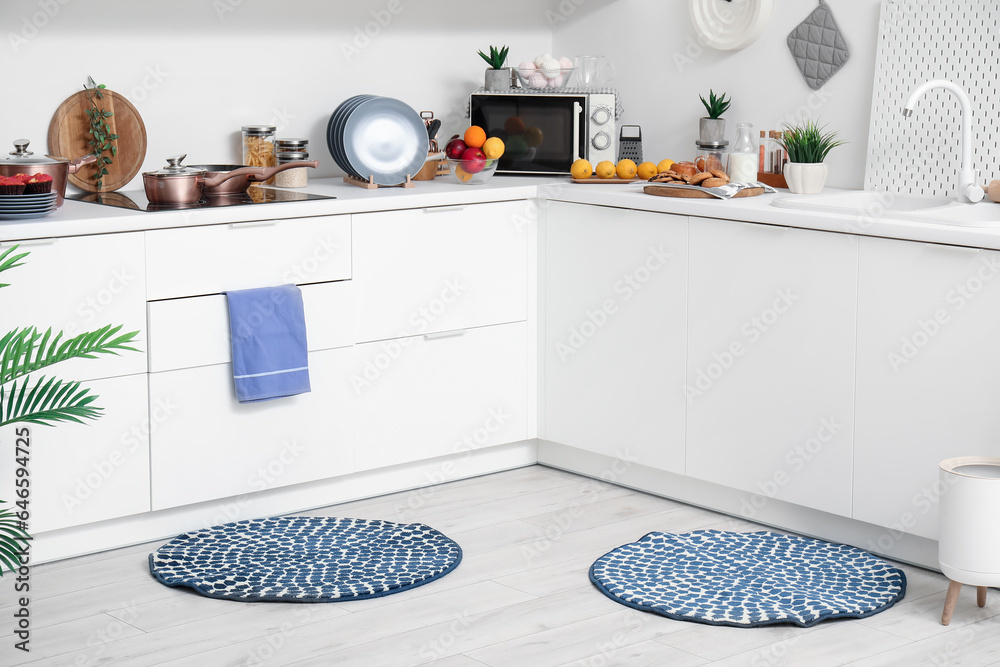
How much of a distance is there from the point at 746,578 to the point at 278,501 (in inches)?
49.8

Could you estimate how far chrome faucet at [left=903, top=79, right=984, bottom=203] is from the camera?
3131 millimetres

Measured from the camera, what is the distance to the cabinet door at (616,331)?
11.0 ft

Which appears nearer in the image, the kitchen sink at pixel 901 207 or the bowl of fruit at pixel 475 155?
the kitchen sink at pixel 901 207

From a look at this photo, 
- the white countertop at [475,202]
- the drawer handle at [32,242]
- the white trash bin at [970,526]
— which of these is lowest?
the white trash bin at [970,526]

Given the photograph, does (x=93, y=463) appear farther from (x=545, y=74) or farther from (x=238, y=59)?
(x=545, y=74)

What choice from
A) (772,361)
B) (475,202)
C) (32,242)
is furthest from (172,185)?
(772,361)

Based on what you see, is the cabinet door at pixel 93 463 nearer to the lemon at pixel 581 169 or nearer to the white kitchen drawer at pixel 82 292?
the white kitchen drawer at pixel 82 292

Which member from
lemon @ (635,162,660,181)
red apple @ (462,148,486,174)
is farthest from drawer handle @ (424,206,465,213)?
lemon @ (635,162,660,181)

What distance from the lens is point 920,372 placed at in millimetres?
2805

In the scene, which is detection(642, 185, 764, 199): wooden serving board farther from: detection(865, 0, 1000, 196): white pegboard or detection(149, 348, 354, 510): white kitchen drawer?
detection(149, 348, 354, 510): white kitchen drawer

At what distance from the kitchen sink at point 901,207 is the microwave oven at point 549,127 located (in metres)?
0.82

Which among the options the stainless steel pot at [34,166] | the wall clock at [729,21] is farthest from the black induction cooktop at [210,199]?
the wall clock at [729,21]

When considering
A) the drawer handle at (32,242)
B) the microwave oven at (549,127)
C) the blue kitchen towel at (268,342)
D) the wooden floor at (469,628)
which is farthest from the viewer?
the microwave oven at (549,127)

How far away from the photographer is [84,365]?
2.91 metres
